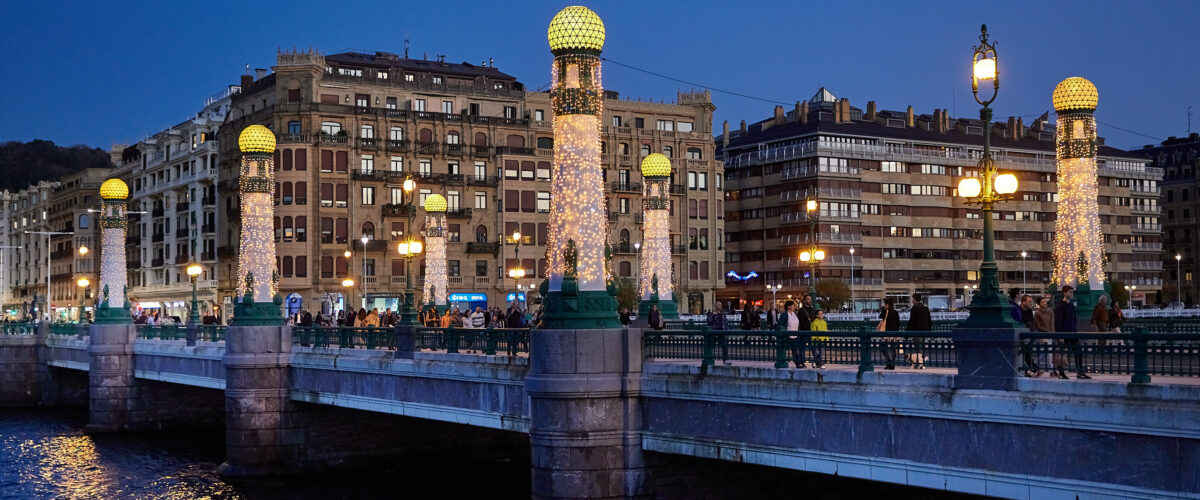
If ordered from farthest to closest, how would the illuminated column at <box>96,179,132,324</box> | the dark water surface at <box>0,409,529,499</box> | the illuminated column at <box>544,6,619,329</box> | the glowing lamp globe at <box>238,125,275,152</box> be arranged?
the illuminated column at <box>96,179,132,324</box> < the glowing lamp globe at <box>238,125,275,152</box> < the dark water surface at <box>0,409,529,499</box> < the illuminated column at <box>544,6,619,329</box>

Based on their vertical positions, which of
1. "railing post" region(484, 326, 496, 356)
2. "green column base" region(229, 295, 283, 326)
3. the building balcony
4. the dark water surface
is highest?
the building balcony

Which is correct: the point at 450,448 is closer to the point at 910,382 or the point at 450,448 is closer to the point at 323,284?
the point at 910,382

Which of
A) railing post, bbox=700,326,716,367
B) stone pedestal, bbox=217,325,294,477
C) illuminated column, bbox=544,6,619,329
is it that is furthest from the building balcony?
railing post, bbox=700,326,716,367

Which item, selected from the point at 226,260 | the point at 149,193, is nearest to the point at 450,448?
the point at 226,260

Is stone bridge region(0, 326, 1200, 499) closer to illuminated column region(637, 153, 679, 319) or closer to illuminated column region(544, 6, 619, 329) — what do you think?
illuminated column region(544, 6, 619, 329)

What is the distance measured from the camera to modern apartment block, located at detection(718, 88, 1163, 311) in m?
107

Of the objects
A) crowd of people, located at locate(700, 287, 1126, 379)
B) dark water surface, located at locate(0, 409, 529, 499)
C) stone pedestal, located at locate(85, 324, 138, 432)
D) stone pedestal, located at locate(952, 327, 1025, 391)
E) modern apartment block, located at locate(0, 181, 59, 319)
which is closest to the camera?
stone pedestal, located at locate(952, 327, 1025, 391)

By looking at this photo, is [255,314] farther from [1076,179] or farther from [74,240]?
[74,240]

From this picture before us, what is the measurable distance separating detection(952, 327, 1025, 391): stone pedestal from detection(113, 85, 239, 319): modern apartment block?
270 ft

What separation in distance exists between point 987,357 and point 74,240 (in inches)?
4794

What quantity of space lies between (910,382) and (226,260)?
82465 millimetres

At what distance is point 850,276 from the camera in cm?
10712

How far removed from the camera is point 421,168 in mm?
91562

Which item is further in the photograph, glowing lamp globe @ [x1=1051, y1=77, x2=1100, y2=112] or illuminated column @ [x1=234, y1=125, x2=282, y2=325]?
illuminated column @ [x1=234, y1=125, x2=282, y2=325]
